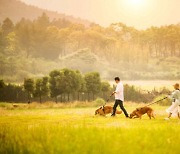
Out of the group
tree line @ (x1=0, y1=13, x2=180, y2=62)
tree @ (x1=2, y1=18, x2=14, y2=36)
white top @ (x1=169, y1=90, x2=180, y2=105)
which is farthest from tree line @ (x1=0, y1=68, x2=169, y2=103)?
white top @ (x1=169, y1=90, x2=180, y2=105)

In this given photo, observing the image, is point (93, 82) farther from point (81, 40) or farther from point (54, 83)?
point (81, 40)

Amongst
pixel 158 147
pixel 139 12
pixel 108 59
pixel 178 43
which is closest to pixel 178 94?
pixel 158 147

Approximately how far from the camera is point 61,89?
34.3 metres

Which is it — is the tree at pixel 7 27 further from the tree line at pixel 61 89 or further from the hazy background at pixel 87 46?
the tree line at pixel 61 89

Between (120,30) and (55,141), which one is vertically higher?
(120,30)

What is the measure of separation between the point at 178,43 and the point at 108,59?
1111 cm

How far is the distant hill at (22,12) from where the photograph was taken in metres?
56.6

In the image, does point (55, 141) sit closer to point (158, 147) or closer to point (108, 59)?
point (158, 147)

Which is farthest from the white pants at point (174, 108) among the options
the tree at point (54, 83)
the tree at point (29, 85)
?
the tree at point (54, 83)

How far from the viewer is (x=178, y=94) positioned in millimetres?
12352

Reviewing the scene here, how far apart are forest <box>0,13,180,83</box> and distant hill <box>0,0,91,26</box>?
3.87 feet

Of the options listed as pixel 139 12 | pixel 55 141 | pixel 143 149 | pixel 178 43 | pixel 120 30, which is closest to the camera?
pixel 143 149

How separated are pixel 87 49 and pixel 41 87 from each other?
22.9m

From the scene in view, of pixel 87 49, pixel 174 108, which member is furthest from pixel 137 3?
pixel 174 108
